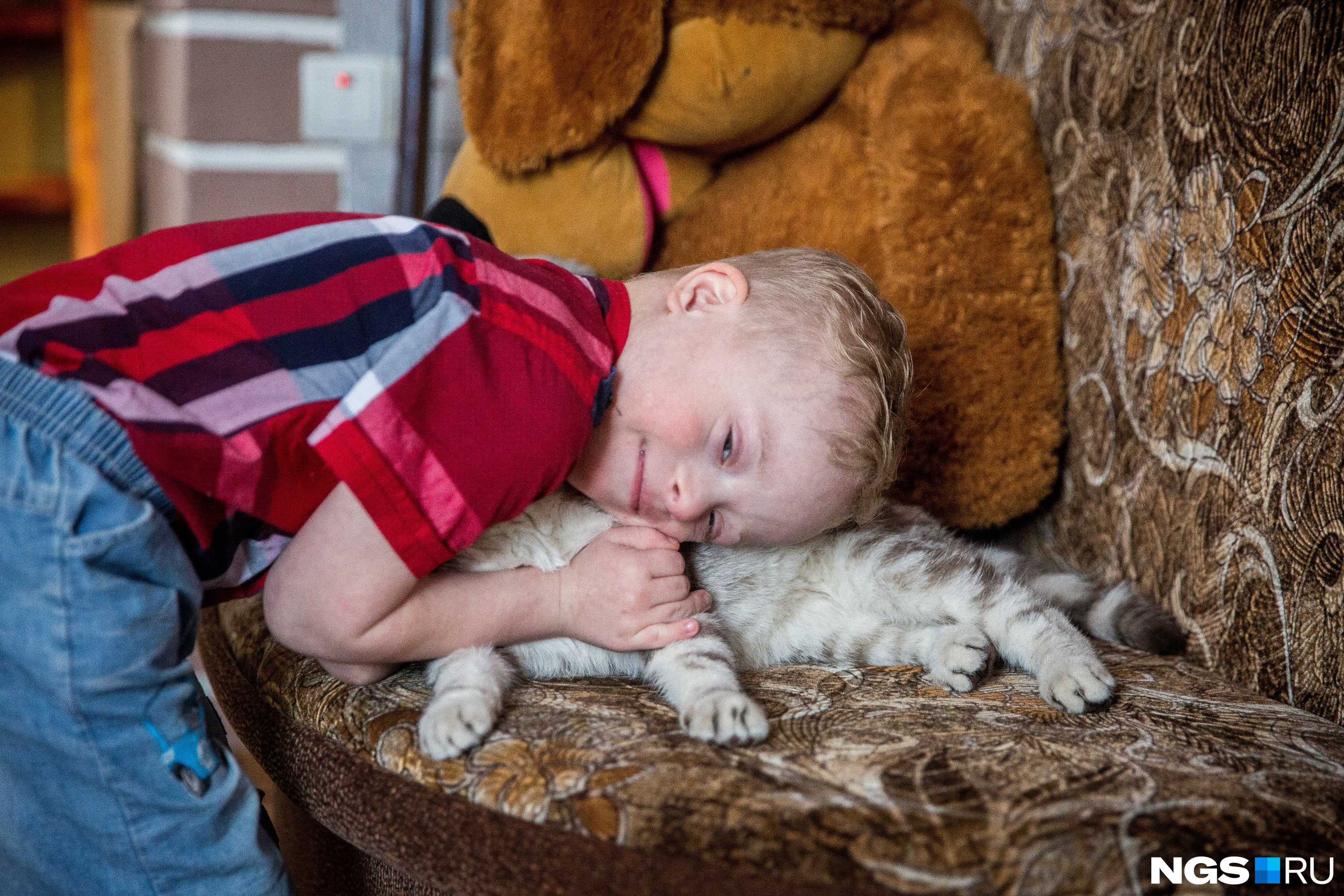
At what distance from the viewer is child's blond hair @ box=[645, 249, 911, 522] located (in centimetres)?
104

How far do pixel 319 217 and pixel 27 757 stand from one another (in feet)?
1.89

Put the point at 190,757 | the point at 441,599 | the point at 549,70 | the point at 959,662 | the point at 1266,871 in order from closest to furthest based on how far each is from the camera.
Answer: the point at 1266,871
the point at 190,757
the point at 441,599
the point at 959,662
the point at 549,70

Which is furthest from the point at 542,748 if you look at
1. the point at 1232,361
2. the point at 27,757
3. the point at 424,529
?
the point at 1232,361

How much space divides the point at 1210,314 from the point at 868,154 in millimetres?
559

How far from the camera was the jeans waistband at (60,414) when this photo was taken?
0.82 metres

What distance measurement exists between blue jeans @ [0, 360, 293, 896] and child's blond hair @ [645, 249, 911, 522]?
62 cm

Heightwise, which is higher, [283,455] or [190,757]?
[283,455]

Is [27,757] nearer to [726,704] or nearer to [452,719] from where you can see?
[452,719]

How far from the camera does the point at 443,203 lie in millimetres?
1662

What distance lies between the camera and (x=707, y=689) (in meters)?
0.96

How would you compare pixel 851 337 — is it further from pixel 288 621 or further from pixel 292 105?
pixel 292 105

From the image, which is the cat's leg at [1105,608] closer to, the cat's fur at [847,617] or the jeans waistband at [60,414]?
the cat's fur at [847,617]

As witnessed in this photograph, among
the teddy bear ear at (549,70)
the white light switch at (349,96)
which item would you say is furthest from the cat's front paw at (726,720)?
the white light switch at (349,96)

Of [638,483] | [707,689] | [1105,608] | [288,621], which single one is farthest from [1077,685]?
[288,621]
